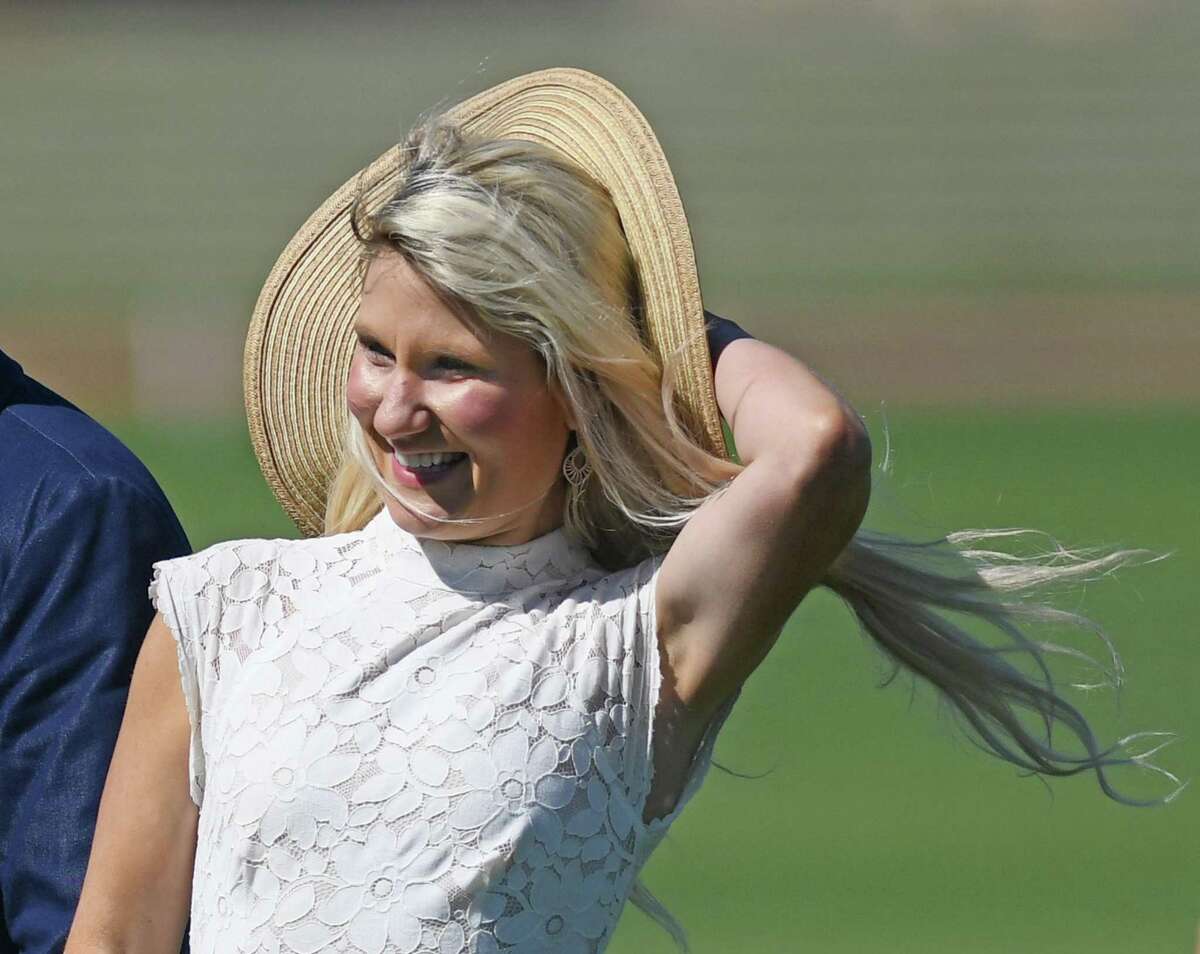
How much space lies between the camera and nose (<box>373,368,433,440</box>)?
166cm

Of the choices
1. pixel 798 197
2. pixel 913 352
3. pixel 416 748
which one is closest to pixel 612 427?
pixel 416 748

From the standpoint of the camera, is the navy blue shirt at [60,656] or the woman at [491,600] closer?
the woman at [491,600]

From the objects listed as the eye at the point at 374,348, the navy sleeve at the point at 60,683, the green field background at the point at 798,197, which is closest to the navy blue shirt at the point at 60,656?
the navy sleeve at the point at 60,683

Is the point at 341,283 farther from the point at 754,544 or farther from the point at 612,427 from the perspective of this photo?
the point at 754,544

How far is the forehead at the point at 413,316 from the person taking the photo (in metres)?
1.68

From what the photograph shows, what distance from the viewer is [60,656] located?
1.82 metres

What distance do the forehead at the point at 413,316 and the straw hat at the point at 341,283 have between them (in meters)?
0.10

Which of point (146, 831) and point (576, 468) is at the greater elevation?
point (576, 468)

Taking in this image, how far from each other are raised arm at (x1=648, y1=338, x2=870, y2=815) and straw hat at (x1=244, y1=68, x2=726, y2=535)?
106 millimetres

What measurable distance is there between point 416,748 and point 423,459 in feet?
0.81

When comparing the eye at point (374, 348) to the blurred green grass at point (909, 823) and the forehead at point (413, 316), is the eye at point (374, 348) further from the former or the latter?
the blurred green grass at point (909, 823)

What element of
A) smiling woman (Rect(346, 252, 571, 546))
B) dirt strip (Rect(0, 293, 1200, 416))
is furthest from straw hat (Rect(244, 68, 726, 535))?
dirt strip (Rect(0, 293, 1200, 416))

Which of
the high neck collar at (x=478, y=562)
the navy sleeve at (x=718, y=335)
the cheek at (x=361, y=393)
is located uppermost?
the cheek at (x=361, y=393)

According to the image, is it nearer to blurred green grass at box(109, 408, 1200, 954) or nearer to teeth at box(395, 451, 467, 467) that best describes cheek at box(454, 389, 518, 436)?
teeth at box(395, 451, 467, 467)
